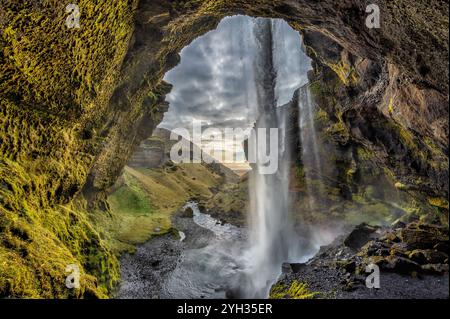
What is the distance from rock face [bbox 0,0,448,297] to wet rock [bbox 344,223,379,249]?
556 centimetres

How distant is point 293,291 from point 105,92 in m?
17.8

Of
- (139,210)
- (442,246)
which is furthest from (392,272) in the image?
(139,210)

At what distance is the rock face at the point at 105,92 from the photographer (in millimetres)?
8445

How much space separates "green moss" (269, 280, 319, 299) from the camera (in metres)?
12.2

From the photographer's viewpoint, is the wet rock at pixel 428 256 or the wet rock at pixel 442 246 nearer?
the wet rock at pixel 428 256

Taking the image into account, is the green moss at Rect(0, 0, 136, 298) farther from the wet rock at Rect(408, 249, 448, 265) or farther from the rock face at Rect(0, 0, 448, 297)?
the wet rock at Rect(408, 249, 448, 265)

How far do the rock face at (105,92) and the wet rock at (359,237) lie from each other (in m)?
5.56

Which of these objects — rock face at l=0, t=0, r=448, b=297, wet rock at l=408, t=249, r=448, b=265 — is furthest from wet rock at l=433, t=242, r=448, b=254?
rock face at l=0, t=0, r=448, b=297

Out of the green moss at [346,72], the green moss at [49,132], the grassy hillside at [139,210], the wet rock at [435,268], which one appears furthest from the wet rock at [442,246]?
the grassy hillside at [139,210]

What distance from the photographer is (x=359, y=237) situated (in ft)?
70.1

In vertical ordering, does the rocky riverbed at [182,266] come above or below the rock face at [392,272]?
below

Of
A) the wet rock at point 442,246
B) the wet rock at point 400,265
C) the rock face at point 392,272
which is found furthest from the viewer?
the wet rock at point 442,246

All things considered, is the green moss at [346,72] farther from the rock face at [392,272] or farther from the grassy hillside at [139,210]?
→ the grassy hillside at [139,210]
